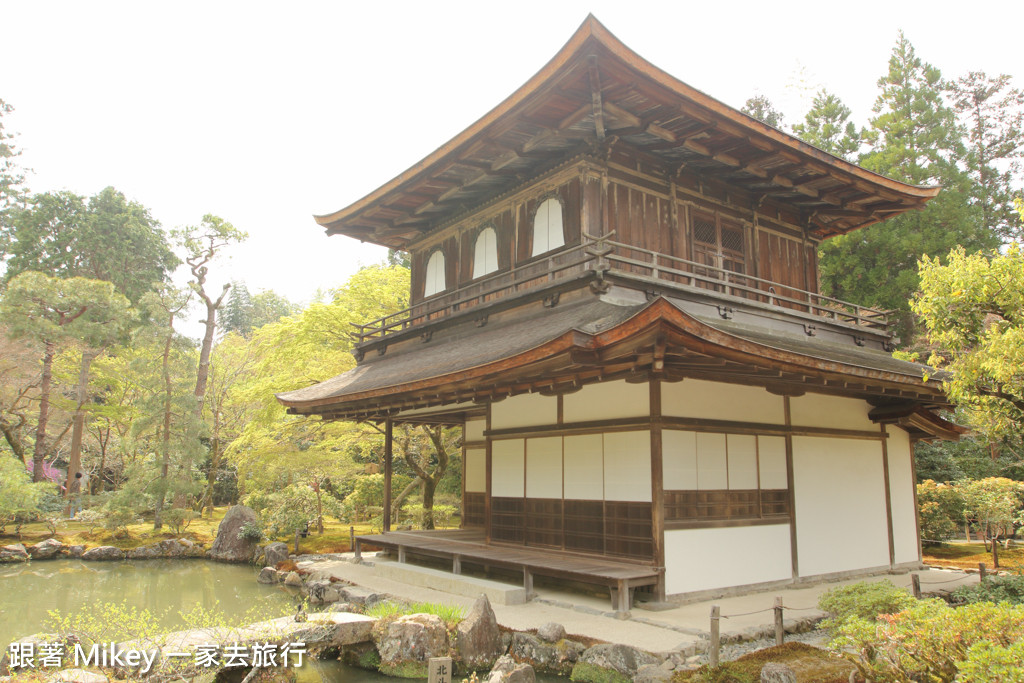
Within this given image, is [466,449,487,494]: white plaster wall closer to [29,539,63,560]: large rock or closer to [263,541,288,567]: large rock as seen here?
[263,541,288,567]: large rock

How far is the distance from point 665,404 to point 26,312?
78.6 feet

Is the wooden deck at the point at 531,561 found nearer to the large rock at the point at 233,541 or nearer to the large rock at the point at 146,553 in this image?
the large rock at the point at 233,541

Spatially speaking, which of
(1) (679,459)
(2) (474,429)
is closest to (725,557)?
(1) (679,459)

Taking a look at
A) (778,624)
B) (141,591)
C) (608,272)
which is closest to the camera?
(778,624)

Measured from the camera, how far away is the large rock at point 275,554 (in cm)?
1597

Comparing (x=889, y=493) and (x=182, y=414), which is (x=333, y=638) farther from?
(x=182, y=414)

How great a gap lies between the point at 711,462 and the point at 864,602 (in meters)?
2.91

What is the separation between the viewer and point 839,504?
11320 mm

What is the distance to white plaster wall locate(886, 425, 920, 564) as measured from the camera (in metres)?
12.4

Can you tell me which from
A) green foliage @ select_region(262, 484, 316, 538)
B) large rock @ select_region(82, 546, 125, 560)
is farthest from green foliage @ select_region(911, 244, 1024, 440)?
large rock @ select_region(82, 546, 125, 560)

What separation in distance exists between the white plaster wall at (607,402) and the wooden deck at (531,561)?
6.81 feet

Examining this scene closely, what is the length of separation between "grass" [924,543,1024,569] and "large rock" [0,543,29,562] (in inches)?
893

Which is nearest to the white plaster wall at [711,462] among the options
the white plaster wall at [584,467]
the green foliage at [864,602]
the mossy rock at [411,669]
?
the white plaster wall at [584,467]

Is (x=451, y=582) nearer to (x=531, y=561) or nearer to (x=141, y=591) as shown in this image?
(x=531, y=561)
